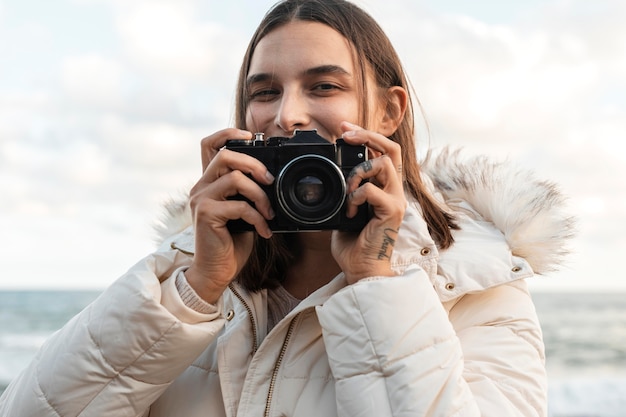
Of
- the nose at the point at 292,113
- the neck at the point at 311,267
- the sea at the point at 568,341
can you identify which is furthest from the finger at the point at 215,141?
the sea at the point at 568,341

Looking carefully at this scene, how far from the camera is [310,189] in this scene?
1335 millimetres

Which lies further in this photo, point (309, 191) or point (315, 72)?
point (315, 72)

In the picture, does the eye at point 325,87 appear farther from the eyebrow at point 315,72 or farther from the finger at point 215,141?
the finger at point 215,141

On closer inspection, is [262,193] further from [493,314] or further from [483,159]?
[483,159]

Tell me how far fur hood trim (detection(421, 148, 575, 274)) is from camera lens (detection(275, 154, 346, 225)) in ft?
1.39

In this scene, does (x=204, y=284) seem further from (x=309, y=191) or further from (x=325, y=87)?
(x=325, y=87)

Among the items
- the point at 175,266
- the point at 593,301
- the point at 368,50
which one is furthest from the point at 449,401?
the point at 593,301

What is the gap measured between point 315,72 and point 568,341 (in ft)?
39.0

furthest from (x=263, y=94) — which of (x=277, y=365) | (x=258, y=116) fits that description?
(x=277, y=365)

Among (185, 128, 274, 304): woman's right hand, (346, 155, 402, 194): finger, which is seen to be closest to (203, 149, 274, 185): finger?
(185, 128, 274, 304): woman's right hand

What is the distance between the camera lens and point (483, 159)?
1.72 m

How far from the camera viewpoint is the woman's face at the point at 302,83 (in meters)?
1.50

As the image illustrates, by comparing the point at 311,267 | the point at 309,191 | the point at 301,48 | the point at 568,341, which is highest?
the point at 301,48

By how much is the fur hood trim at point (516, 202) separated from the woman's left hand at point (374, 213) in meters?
0.30
